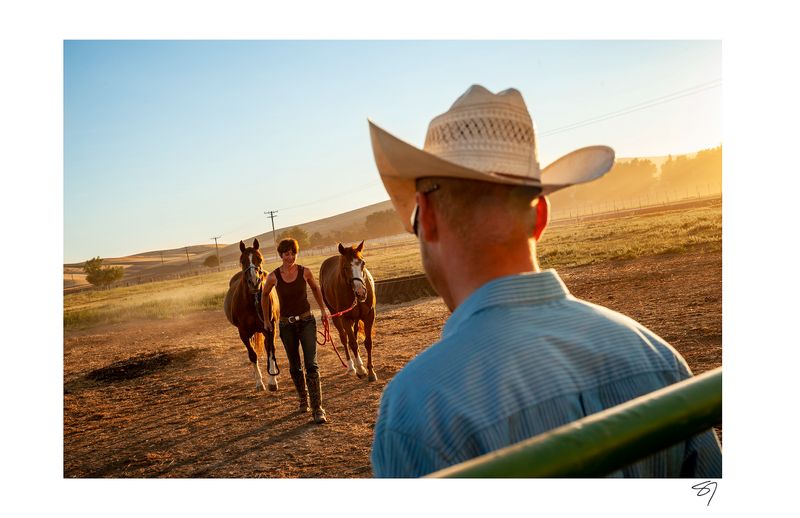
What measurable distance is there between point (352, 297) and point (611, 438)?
8.01m

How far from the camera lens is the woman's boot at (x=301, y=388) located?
23.4 feet

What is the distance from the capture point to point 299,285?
6586 mm

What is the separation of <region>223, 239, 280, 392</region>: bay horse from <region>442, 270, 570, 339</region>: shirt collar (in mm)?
6487

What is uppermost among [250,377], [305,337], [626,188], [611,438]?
[626,188]

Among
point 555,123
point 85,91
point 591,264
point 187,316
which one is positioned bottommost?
point 187,316

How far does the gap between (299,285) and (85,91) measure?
366 cm

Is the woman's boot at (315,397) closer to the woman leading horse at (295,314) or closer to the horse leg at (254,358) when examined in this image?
the woman leading horse at (295,314)

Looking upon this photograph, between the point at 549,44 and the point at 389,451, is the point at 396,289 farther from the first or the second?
the point at 389,451

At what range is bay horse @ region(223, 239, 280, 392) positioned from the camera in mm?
7988

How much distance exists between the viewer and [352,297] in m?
8.89

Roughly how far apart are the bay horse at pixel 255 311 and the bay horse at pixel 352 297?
3.10 ft

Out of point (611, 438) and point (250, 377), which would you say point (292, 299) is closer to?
point (250, 377)

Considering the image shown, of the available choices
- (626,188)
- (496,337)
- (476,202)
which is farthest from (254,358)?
(626,188)
